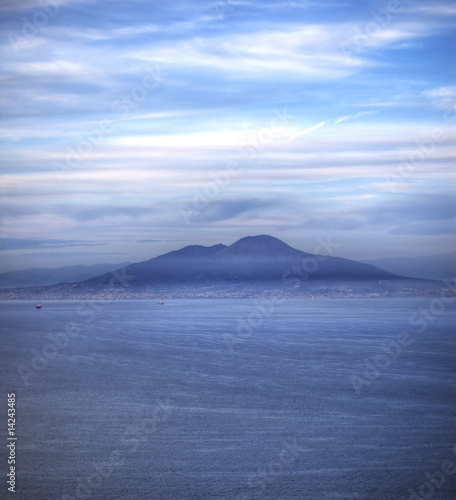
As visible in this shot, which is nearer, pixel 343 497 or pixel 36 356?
pixel 343 497

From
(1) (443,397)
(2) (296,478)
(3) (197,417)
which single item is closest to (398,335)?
(1) (443,397)

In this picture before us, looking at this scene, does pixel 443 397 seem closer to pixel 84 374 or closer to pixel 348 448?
pixel 348 448

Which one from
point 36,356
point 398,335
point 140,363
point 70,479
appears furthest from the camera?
point 398,335

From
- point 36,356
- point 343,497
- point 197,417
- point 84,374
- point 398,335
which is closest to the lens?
point 343,497

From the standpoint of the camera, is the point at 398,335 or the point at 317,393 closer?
the point at 317,393

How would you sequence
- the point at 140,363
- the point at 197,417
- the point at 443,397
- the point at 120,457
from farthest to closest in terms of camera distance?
the point at 140,363
the point at 443,397
the point at 197,417
the point at 120,457

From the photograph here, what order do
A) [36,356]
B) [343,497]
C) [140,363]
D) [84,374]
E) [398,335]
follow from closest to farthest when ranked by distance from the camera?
[343,497]
[84,374]
[140,363]
[36,356]
[398,335]

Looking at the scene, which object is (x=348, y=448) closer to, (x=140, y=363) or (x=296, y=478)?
(x=296, y=478)

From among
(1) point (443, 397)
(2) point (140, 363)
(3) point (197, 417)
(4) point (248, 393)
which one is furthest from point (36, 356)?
(1) point (443, 397)
